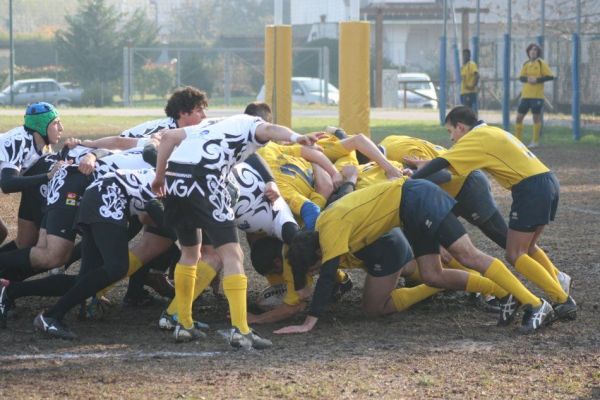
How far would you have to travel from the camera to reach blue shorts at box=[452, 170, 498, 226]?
822cm

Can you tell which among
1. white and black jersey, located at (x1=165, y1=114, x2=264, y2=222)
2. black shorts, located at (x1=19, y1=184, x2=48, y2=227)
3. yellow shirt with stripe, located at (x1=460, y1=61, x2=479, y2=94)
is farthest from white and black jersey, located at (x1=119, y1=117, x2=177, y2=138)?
yellow shirt with stripe, located at (x1=460, y1=61, x2=479, y2=94)

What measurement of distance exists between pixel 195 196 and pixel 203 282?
99 cm

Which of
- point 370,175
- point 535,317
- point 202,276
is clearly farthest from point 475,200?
point 202,276

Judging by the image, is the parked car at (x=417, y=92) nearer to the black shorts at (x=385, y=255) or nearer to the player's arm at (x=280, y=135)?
the black shorts at (x=385, y=255)

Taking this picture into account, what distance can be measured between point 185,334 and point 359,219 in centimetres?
133

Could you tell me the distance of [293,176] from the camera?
855cm

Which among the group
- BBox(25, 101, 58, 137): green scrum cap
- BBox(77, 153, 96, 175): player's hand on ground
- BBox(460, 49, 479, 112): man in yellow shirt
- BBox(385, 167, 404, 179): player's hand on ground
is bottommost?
BBox(385, 167, 404, 179): player's hand on ground

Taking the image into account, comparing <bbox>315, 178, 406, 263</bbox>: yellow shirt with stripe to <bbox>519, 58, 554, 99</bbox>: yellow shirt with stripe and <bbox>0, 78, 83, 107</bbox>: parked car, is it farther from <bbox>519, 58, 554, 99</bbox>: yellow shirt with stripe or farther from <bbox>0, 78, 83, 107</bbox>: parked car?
<bbox>0, 78, 83, 107</bbox>: parked car

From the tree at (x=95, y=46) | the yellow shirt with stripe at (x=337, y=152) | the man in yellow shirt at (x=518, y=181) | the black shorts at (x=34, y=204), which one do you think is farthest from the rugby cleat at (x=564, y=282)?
the tree at (x=95, y=46)

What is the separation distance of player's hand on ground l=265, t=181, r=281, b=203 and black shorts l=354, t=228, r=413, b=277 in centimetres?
67

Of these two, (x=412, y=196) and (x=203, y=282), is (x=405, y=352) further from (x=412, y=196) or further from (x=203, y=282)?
(x=203, y=282)

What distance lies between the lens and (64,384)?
19.7ft

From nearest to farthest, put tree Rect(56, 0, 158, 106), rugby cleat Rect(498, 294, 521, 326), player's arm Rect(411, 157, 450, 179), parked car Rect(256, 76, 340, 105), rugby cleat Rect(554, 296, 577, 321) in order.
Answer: rugby cleat Rect(498, 294, 521, 326) → rugby cleat Rect(554, 296, 577, 321) → player's arm Rect(411, 157, 450, 179) → parked car Rect(256, 76, 340, 105) → tree Rect(56, 0, 158, 106)

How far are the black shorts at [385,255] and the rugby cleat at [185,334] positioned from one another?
122cm
